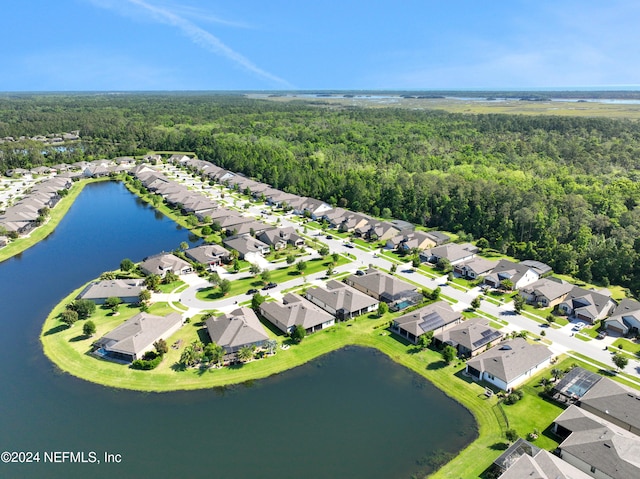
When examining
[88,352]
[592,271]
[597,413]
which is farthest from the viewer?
[592,271]

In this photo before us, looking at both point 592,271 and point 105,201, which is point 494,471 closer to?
point 592,271

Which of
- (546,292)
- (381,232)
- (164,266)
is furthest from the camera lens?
(381,232)

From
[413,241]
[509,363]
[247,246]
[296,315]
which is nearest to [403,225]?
[413,241]

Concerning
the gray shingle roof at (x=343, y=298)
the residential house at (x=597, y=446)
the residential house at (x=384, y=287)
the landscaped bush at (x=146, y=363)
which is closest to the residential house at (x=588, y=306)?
the residential house at (x=384, y=287)

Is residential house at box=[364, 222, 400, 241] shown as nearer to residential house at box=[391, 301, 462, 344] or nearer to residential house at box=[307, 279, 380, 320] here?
residential house at box=[307, 279, 380, 320]

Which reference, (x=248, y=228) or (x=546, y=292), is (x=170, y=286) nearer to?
(x=248, y=228)

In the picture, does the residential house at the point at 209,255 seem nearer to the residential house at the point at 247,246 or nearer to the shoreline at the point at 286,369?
the residential house at the point at 247,246

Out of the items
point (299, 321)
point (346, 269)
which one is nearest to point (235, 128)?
point (346, 269)
